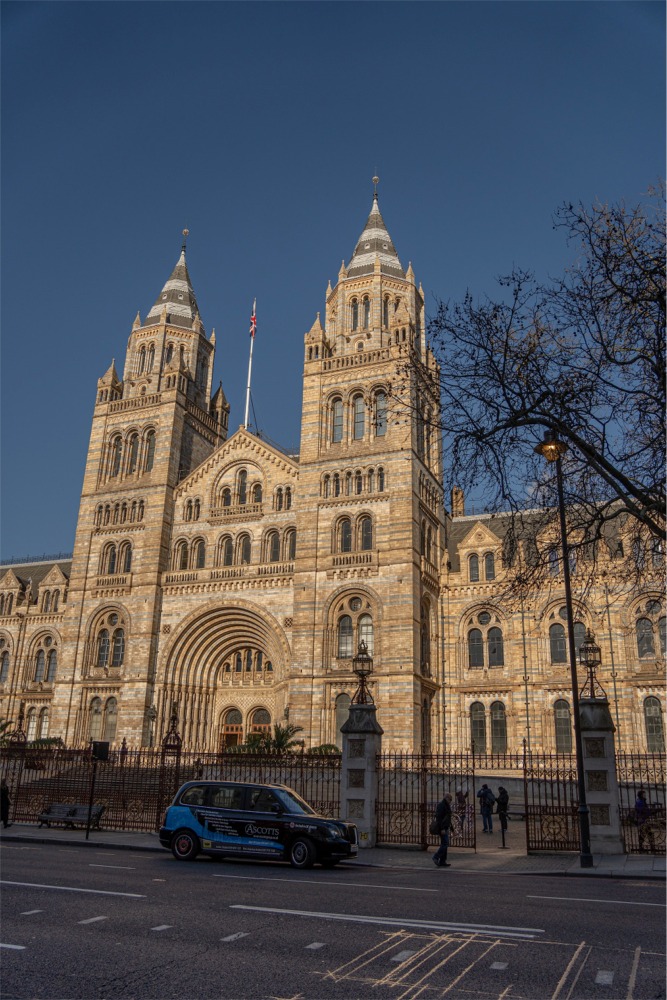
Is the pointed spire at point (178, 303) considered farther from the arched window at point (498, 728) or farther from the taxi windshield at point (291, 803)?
the taxi windshield at point (291, 803)

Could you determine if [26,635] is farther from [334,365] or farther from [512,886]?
[512,886]

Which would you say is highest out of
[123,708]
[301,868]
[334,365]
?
[334,365]

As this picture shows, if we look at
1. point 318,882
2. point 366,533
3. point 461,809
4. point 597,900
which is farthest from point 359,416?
point 597,900

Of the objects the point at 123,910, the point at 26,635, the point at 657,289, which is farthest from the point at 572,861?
the point at 26,635

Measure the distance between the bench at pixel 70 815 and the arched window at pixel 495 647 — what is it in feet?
71.1

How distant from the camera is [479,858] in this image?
17.9 meters

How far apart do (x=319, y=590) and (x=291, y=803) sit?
21.4 m

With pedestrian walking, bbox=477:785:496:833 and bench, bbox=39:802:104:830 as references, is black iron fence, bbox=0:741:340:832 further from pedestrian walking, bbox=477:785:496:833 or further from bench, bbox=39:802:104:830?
pedestrian walking, bbox=477:785:496:833

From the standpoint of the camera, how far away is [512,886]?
509 inches

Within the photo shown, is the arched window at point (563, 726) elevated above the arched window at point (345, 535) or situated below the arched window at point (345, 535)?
below

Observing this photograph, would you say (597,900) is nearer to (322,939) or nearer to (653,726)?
(322,939)

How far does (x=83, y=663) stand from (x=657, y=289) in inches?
1435

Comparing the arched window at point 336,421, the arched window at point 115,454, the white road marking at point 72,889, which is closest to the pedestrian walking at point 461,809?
the white road marking at point 72,889

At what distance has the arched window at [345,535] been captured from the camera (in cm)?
3812
